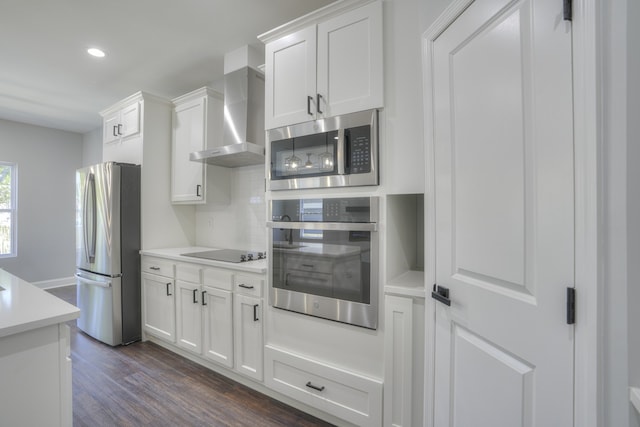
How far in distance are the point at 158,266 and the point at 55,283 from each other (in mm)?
3786

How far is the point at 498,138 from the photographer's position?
102cm

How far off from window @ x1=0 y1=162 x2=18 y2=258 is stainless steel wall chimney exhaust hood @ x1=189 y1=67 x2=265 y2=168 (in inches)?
168

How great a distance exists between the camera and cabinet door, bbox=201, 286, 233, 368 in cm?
231

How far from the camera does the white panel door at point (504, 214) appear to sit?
81 cm

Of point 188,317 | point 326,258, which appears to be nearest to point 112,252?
point 188,317

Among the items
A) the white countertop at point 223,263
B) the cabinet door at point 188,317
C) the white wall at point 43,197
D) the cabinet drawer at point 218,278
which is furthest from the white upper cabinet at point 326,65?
the white wall at point 43,197

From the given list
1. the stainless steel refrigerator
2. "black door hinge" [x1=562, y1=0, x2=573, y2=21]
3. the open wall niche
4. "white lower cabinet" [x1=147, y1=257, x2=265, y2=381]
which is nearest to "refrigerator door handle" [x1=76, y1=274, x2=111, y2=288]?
the stainless steel refrigerator

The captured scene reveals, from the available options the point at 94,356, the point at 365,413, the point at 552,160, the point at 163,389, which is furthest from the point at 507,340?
the point at 94,356

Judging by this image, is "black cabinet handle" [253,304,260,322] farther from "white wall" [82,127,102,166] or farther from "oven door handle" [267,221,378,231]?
"white wall" [82,127,102,166]

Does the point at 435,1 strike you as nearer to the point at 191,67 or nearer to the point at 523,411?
the point at 523,411

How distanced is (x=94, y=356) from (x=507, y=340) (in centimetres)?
341

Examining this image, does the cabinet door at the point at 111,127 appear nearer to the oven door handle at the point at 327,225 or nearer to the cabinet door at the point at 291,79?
the cabinet door at the point at 291,79

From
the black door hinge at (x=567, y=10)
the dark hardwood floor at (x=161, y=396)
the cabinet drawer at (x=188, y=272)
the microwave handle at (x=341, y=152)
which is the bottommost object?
the dark hardwood floor at (x=161, y=396)

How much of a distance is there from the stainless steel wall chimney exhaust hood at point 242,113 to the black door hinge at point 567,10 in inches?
83.1
